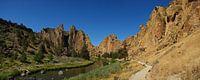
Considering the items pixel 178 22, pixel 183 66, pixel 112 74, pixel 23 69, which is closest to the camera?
pixel 183 66

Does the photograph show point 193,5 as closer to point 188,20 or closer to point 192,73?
point 188,20

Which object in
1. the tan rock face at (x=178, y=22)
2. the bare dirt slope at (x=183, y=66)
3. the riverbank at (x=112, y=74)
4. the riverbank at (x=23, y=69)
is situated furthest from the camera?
the riverbank at (x=23, y=69)

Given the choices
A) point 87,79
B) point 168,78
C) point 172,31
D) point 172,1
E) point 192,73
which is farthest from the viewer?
point 172,1

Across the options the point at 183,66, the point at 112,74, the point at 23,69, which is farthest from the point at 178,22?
the point at 23,69

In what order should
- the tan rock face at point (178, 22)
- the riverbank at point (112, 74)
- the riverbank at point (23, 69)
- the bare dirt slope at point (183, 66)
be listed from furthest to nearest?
1. the riverbank at point (23, 69)
2. the tan rock face at point (178, 22)
3. the riverbank at point (112, 74)
4. the bare dirt slope at point (183, 66)

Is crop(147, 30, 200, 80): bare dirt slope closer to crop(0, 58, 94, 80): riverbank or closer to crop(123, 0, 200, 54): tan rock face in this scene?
crop(123, 0, 200, 54): tan rock face

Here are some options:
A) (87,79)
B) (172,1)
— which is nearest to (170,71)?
(87,79)

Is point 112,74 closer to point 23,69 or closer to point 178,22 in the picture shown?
point 178,22

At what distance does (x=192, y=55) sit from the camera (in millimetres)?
30391

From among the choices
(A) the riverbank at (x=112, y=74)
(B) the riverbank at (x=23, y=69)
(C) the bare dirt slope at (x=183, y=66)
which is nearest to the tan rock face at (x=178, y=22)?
(A) the riverbank at (x=112, y=74)

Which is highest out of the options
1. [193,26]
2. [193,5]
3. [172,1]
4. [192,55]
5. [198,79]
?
[172,1]

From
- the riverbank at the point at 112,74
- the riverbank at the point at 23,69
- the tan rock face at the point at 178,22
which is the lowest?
the riverbank at the point at 112,74

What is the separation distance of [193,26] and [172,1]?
85.5 ft

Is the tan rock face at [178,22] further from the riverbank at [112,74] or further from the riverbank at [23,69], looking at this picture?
the riverbank at [23,69]
